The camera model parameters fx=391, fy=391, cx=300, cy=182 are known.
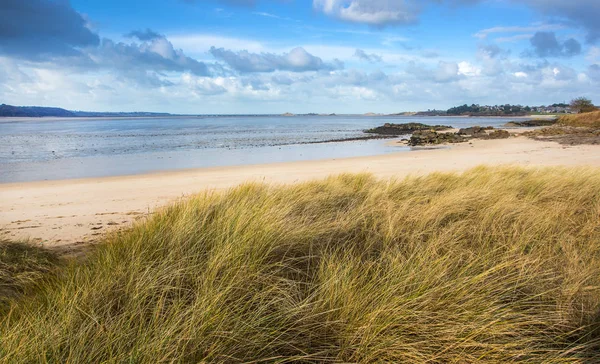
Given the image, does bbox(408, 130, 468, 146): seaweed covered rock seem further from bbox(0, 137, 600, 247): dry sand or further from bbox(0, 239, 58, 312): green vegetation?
bbox(0, 239, 58, 312): green vegetation

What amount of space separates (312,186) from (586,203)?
4.41 metres

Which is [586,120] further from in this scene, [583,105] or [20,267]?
[20,267]

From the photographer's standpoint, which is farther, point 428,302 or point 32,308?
point 32,308

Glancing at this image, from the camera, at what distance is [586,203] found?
20.3ft

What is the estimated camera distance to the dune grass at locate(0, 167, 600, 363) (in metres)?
2.28

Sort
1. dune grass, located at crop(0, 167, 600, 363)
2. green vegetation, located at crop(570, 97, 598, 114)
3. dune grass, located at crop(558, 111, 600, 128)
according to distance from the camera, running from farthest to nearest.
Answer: green vegetation, located at crop(570, 97, 598, 114)
dune grass, located at crop(558, 111, 600, 128)
dune grass, located at crop(0, 167, 600, 363)

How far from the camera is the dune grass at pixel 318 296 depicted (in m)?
2.28

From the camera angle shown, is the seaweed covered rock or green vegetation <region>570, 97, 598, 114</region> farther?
green vegetation <region>570, 97, 598, 114</region>

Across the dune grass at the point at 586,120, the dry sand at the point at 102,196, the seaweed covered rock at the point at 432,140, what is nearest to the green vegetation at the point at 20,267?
the dry sand at the point at 102,196

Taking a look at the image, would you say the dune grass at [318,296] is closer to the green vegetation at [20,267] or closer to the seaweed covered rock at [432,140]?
the green vegetation at [20,267]

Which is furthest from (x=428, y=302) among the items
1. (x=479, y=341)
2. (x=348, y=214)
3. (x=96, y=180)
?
(x=96, y=180)

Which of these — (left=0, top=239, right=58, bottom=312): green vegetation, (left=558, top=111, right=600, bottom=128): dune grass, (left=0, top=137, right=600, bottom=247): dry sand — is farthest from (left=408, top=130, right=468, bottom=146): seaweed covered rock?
(left=0, top=239, right=58, bottom=312): green vegetation

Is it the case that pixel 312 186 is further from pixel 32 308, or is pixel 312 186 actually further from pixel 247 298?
pixel 32 308

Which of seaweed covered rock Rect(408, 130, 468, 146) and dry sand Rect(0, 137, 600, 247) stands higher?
seaweed covered rock Rect(408, 130, 468, 146)
